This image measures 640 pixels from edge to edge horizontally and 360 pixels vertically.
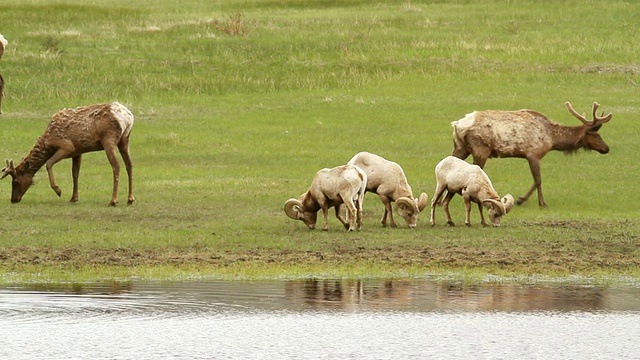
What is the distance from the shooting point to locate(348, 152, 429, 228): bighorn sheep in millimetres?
19266

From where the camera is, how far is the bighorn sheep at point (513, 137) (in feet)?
73.6

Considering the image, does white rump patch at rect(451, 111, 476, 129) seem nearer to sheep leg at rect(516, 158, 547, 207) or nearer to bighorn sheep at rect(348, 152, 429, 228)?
sheep leg at rect(516, 158, 547, 207)

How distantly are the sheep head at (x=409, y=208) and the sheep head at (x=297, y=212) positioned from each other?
1274 mm

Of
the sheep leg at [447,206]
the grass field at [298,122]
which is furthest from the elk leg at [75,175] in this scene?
the sheep leg at [447,206]

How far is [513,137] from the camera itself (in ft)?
74.2

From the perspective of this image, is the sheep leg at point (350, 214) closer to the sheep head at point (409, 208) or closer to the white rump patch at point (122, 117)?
the sheep head at point (409, 208)

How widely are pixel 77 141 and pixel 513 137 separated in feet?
25.2

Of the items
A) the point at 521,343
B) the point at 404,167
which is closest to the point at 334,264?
the point at 521,343

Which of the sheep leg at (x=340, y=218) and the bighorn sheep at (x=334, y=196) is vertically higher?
the bighorn sheep at (x=334, y=196)

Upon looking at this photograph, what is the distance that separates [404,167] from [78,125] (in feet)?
23.4

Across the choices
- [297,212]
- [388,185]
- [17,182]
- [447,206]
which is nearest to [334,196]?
[297,212]

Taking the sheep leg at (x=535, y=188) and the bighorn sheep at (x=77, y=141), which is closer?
the sheep leg at (x=535, y=188)

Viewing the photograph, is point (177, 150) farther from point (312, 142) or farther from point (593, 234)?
point (593, 234)

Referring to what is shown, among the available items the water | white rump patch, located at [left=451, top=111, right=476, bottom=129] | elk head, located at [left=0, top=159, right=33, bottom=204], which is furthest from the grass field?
white rump patch, located at [left=451, top=111, right=476, bottom=129]
